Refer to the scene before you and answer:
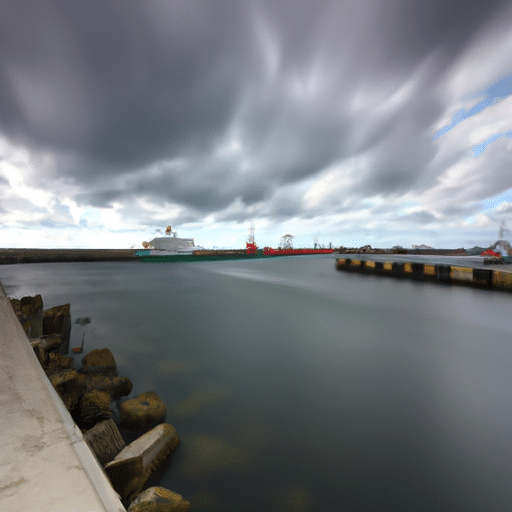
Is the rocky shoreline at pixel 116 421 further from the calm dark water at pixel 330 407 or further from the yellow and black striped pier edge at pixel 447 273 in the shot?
the yellow and black striped pier edge at pixel 447 273

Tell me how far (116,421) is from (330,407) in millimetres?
3256

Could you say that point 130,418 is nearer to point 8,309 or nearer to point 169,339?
point 8,309

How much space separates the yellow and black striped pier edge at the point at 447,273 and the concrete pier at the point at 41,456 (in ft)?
62.8

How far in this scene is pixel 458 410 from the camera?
13.3 feet

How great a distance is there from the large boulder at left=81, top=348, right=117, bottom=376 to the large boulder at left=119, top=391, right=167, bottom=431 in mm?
1653

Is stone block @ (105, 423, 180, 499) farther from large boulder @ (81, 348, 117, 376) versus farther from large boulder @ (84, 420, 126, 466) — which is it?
large boulder @ (81, 348, 117, 376)

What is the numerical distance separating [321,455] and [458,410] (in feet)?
8.77

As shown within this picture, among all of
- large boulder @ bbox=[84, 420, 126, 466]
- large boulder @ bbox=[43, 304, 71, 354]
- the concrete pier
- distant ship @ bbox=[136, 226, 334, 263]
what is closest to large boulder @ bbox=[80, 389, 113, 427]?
large boulder @ bbox=[84, 420, 126, 466]

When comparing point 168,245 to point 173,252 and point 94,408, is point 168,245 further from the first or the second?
point 94,408

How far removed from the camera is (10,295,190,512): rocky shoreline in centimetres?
224

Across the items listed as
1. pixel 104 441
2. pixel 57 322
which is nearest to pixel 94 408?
pixel 104 441

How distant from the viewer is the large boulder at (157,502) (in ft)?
6.01

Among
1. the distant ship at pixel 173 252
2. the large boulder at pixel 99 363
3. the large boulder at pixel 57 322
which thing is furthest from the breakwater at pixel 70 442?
the distant ship at pixel 173 252

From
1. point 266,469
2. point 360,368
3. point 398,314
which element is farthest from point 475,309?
point 266,469
